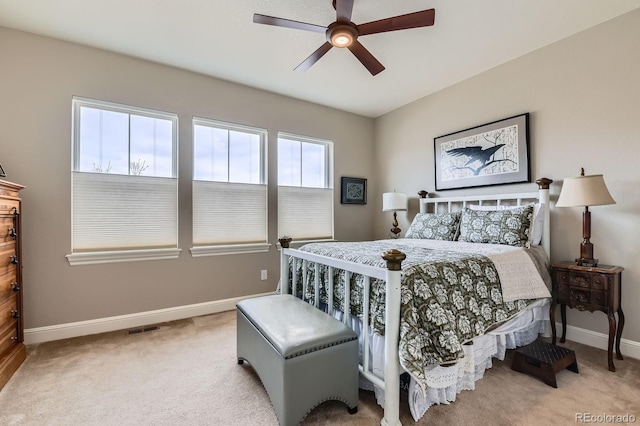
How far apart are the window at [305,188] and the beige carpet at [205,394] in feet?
6.16

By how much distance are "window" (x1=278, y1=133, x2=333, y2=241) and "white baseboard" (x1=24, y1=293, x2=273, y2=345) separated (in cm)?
116

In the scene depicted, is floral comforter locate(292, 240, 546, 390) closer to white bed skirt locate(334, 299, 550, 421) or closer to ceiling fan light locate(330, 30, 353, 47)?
white bed skirt locate(334, 299, 550, 421)

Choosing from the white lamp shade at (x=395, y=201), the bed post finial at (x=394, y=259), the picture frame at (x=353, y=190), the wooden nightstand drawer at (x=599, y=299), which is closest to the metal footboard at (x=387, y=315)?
the bed post finial at (x=394, y=259)

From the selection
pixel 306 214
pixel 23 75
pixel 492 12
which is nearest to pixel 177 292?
pixel 306 214

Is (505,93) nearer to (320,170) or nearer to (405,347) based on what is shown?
(320,170)

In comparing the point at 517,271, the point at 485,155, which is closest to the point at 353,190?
the point at 485,155

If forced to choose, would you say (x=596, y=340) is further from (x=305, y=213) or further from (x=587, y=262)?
(x=305, y=213)

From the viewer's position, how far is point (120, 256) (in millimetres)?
2783

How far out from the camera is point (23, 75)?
8.08 feet

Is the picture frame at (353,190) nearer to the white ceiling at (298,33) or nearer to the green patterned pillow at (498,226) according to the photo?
the white ceiling at (298,33)

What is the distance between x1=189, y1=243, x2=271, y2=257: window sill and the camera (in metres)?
3.18

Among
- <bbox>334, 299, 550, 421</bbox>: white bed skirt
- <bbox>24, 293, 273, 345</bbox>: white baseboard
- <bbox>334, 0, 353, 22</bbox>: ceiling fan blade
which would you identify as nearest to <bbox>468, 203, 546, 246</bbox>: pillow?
<bbox>334, 299, 550, 421</bbox>: white bed skirt

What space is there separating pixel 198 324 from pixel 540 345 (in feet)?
9.72

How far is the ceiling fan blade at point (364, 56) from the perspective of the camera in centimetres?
208
